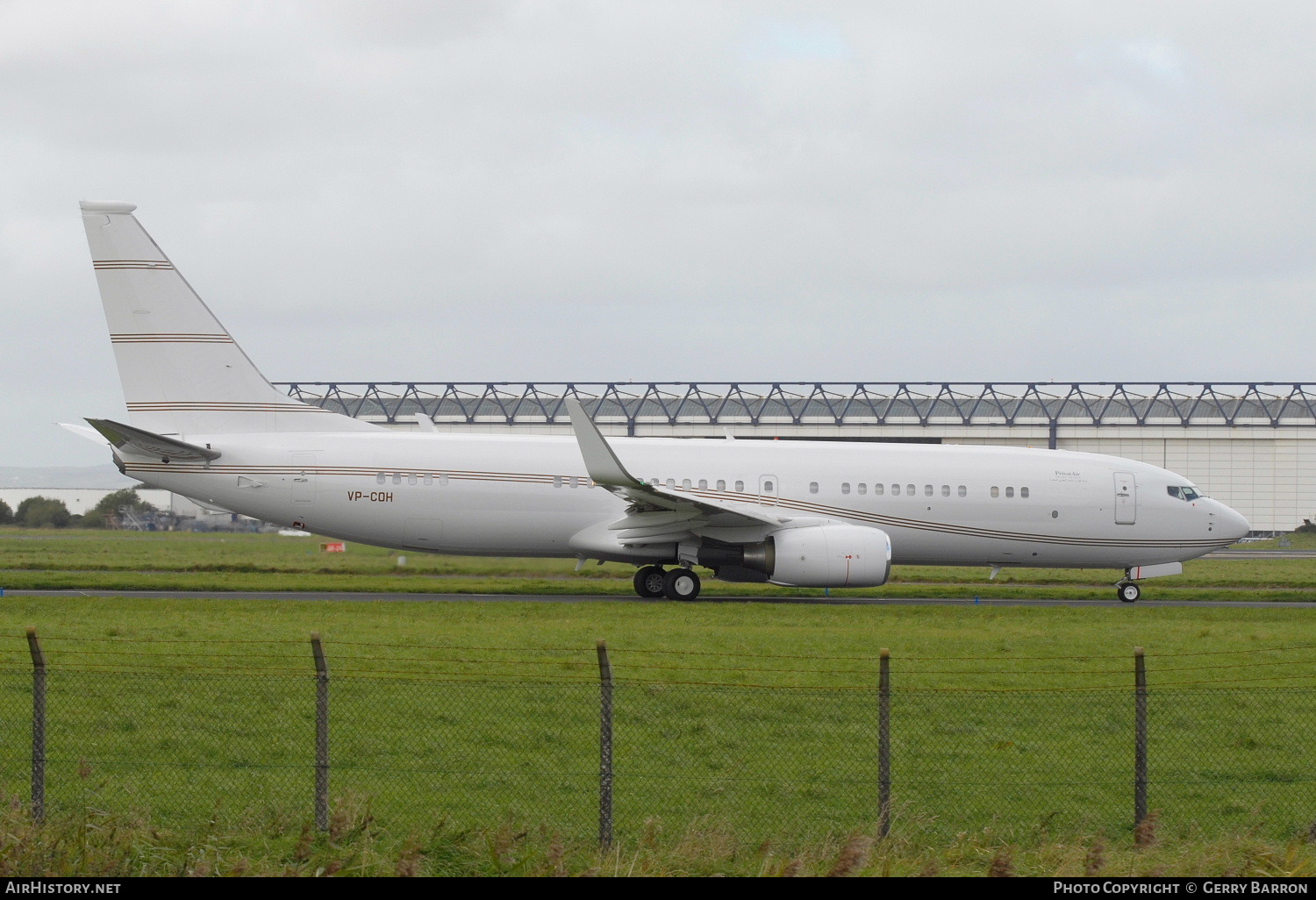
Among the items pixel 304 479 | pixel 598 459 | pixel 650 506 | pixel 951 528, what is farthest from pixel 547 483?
pixel 951 528

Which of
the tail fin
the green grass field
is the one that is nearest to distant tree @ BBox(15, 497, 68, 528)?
the tail fin

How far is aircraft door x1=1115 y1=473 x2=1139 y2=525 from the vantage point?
28547 mm

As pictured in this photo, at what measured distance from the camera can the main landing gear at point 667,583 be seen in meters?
26.2

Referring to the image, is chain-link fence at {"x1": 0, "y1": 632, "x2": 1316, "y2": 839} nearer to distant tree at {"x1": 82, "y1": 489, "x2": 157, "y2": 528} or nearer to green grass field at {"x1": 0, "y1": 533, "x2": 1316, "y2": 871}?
green grass field at {"x1": 0, "y1": 533, "x2": 1316, "y2": 871}

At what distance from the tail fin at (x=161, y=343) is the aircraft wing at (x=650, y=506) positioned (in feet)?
23.3

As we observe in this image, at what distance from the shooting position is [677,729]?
1238cm

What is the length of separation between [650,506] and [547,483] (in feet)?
7.42

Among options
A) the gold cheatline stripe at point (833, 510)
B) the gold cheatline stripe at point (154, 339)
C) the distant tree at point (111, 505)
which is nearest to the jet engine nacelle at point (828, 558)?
the gold cheatline stripe at point (833, 510)

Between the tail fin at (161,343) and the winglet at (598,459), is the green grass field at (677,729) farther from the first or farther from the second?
the tail fin at (161,343)

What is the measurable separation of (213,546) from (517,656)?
30659 mm
